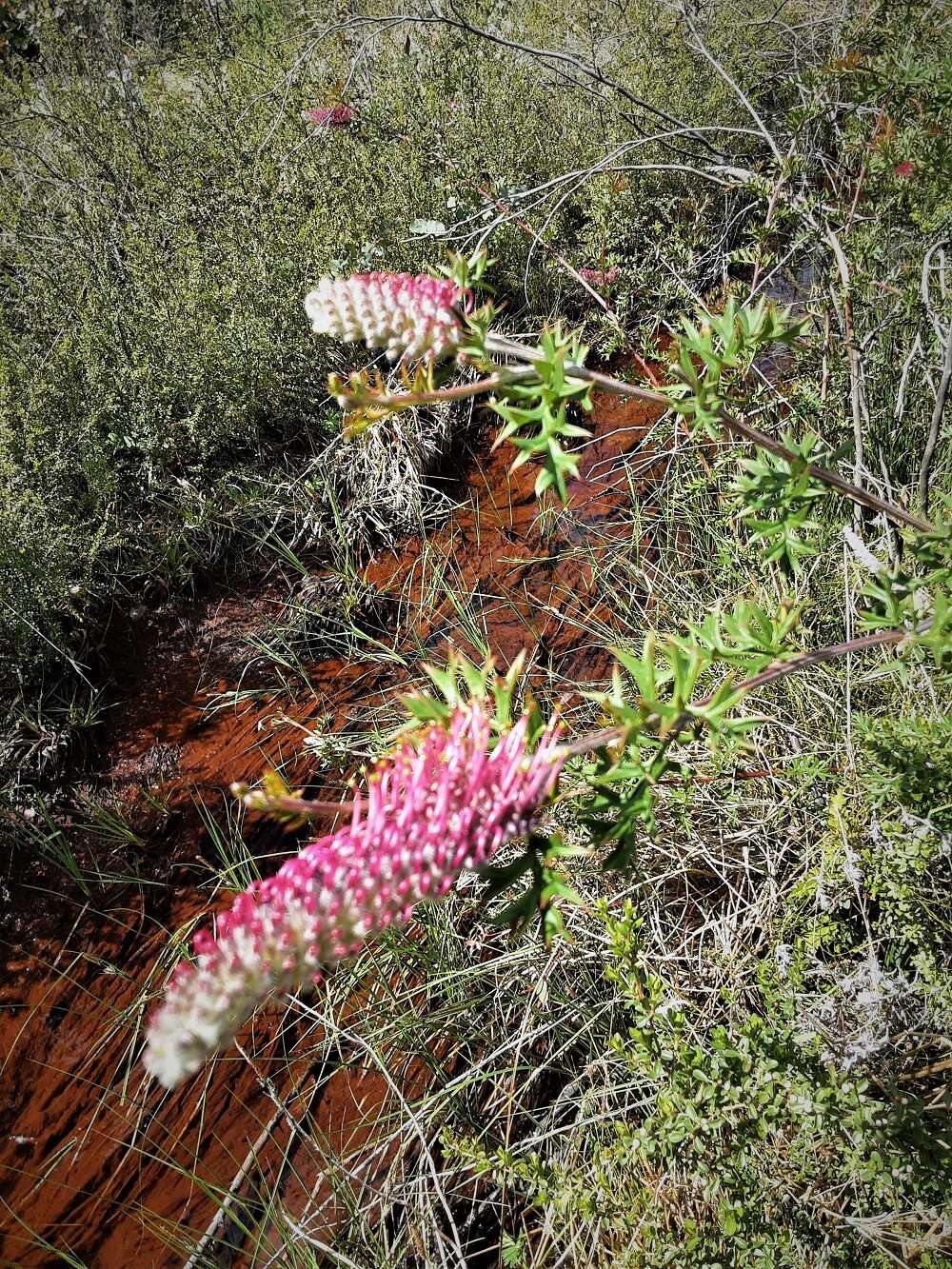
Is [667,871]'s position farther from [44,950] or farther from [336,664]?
[44,950]

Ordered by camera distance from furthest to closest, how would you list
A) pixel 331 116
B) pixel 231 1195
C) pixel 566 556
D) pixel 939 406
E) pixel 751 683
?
pixel 331 116 < pixel 566 556 < pixel 939 406 < pixel 231 1195 < pixel 751 683

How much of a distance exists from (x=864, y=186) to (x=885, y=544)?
1058 mm

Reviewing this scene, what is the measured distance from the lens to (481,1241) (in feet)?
5.61

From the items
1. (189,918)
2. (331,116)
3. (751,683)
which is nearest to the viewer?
(751,683)

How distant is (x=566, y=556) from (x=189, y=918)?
178 cm

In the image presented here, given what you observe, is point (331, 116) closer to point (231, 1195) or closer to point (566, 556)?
point (566, 556)

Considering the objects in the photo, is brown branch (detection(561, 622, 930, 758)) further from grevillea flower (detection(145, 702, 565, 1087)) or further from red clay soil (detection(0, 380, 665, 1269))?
red clay soil (detection(0, 380, 665, 1269))

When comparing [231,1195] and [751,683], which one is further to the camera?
[231,1195]

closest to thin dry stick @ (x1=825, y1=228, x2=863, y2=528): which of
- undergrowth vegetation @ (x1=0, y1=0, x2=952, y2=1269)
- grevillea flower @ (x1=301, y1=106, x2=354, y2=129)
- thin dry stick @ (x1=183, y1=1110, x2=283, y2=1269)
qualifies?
undergrowth vegetation @ (x1=0, y1=0, x2=952, y2=1269)

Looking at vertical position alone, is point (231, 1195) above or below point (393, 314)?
below

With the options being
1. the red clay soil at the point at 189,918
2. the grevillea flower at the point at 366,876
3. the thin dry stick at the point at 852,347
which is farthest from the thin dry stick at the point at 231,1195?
the thin dry stick at the point at 852,347

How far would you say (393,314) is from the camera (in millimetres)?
1091

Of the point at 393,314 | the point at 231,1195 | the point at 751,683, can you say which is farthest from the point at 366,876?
the point at 231,1195

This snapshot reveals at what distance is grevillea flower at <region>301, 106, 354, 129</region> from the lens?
13.0 ft
